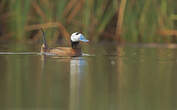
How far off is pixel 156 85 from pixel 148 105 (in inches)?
52.1

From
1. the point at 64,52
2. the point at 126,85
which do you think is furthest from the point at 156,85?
the point at 64,52

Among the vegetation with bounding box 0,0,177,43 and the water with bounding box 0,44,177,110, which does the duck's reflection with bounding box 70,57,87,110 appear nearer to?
the water with bounding box 0,44,177,110

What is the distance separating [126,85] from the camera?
19.5 ft

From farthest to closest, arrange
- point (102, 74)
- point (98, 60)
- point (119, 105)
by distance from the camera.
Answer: point (98, 60)
point (102, 74)
point (119, 105)

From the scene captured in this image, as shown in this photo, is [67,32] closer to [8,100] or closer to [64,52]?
[64,52]

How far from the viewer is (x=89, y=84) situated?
5.98 meters

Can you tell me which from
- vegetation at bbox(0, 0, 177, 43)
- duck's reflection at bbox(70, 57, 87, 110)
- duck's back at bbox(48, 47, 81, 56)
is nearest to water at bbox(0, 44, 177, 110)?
duck's reflection at bbox(70, 57, 87, 110)

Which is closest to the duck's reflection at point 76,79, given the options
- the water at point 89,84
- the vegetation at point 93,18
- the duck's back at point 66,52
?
the water at point 89,84

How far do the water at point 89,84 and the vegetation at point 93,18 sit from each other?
13.1ft

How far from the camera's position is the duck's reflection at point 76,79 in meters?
4.82

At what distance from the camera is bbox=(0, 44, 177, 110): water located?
15.5 feet

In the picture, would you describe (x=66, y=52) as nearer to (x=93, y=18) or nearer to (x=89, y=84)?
(x=93, y=18)

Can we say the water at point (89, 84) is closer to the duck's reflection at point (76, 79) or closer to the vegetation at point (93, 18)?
the duck's reflection at point (76, 79)

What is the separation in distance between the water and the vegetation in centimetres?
400
